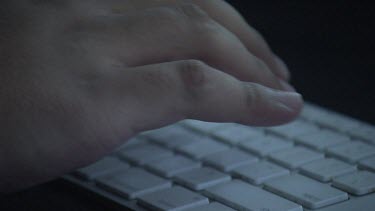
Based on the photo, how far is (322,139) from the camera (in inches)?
28.6

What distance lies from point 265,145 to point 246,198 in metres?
0.15

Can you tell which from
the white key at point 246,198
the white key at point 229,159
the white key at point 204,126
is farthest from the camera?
the white key at point 204,126

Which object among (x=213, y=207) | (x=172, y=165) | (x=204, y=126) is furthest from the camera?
(x=204, y=126)

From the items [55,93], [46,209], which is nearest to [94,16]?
[55,93]

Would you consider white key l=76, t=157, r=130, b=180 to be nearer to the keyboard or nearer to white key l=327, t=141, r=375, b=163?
the keyboard

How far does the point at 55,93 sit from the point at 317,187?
0.91ft

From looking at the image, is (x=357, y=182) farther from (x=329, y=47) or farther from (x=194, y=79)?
(x=329, y=47)

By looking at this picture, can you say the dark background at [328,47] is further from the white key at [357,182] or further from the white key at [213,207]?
the white key at [213,207]

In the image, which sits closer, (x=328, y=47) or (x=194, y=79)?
(x=194, y=79)

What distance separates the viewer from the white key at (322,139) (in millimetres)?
709

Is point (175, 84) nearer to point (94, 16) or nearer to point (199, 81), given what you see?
point (199, 81)

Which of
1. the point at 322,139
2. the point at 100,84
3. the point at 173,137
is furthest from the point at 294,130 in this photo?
the point at 100,84

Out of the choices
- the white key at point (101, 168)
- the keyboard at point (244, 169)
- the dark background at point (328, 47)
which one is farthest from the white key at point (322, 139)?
the white key at point (101, 168)

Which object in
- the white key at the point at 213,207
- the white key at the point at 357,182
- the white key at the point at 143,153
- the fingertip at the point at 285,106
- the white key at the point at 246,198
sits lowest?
the white key at the point at 213,207
